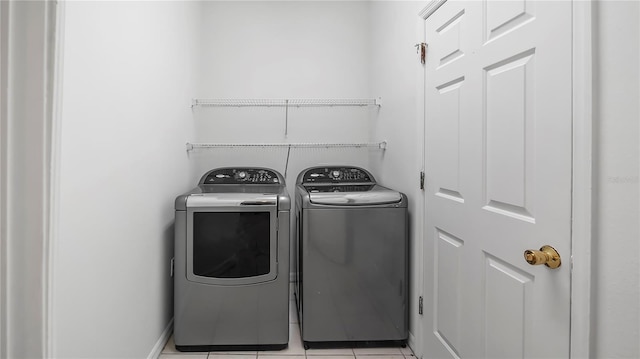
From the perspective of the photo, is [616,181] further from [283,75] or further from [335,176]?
[283,75]

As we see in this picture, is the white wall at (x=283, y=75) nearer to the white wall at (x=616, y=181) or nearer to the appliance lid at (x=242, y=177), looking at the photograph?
the appliance lid at (x=242, y=177)

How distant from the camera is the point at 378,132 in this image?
262 centimetres

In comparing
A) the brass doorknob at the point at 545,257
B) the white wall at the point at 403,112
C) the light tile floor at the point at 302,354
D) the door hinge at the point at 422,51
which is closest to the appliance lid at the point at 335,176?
the white wall at the point at 403,112

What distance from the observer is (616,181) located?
782 millimetres

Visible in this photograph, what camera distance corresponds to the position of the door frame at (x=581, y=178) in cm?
83

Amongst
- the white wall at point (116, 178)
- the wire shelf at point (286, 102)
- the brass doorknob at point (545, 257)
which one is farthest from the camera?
the wire shelf at point (286, 102)

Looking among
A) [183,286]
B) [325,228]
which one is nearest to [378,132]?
[325,228]

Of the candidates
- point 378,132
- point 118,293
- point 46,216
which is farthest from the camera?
point 378,132

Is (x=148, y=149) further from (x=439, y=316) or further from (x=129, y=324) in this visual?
(x=439, y=316)

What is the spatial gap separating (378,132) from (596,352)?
1972 mm

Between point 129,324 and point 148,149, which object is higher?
point 148,149

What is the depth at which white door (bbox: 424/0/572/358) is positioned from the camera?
0.93 m

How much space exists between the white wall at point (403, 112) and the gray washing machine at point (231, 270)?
2.40ft

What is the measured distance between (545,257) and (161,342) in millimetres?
1975
